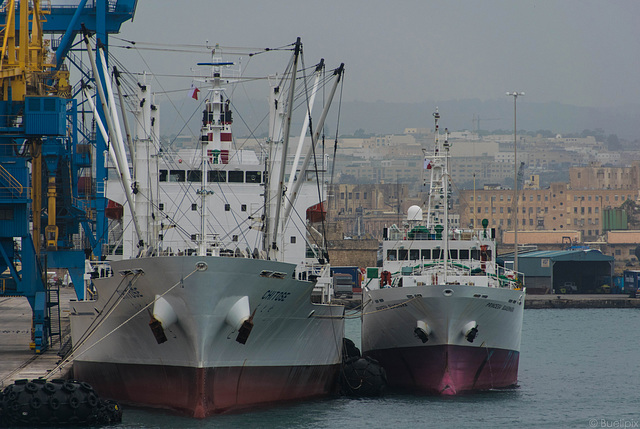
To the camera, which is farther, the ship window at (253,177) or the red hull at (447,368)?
the ship window at (253,177)

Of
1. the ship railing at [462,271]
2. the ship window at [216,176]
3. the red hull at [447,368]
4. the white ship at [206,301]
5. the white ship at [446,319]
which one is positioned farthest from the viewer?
the ship window at [216,176]

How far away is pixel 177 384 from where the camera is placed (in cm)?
3125

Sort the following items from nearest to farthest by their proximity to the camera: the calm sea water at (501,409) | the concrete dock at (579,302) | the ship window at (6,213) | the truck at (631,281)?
the calm sea water at (501,409)
the ship window at (6,213)
the concrete dock at (579,302)
the truck at (631,281)

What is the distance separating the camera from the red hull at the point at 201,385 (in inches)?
1212

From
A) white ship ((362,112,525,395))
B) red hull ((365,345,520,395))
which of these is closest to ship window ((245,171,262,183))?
white ship ((362,112,525,395))

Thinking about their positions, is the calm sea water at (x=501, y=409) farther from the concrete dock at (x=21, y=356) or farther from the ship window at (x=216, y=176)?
the ship window at (x=216, y=176)

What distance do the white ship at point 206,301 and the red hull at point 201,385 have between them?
4 centimetres

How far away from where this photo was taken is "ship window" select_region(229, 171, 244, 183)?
40.4m

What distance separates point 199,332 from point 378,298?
34.2 feet

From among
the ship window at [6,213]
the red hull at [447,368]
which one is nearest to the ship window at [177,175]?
the ship window at [6,213]

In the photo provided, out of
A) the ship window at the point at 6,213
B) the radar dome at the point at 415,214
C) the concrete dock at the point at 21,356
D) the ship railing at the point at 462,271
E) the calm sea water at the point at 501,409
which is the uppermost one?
the radar dome at the point at 415,214

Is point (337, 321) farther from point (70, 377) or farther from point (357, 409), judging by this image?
point (70, 377)

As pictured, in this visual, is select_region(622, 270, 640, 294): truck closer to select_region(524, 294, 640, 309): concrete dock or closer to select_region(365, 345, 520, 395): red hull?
select_region(524, 294, 640, 309): concrete dock

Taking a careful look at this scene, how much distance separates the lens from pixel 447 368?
36.3 metres
